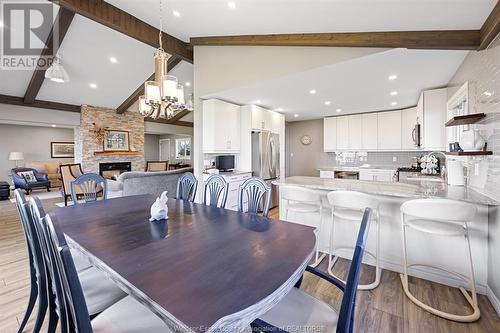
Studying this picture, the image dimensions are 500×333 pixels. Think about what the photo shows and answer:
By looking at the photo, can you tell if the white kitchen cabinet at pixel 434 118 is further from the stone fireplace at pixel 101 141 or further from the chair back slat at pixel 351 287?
the stone fireplace at pixel 101 141

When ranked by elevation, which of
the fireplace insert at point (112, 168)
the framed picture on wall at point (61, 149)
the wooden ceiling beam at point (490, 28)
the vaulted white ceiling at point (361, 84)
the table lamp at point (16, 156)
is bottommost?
the fireplace insert at point (112, 168)

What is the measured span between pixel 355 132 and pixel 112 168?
778cm

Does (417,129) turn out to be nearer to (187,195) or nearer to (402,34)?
(402,34)

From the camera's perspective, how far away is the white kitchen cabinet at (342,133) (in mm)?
6375

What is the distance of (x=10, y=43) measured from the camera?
439 centimetres

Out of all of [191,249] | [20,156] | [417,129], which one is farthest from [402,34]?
[20,156]

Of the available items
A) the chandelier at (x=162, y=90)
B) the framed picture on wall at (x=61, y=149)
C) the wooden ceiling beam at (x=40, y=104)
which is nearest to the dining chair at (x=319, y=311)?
the chandelier at (x=162, y=90)

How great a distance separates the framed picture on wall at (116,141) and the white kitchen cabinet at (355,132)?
24.3 feet

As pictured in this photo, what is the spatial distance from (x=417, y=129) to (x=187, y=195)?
4326 mm

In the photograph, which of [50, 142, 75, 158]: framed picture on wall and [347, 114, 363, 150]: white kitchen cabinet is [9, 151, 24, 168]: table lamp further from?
[347, 114, 363, 150]: white kitchen cabinet

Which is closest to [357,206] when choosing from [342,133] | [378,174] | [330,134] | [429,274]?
[429,274]

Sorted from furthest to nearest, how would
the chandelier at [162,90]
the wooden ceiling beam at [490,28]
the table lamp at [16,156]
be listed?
the table lamp at [16,156] → the chandelier at [162,90] → the wooden ceiling beam at [490,28]

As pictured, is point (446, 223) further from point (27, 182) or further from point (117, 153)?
point (27, 182)

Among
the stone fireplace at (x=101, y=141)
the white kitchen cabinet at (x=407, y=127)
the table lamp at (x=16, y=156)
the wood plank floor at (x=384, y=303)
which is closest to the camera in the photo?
the wood plank floor at (x=384, y=303)
